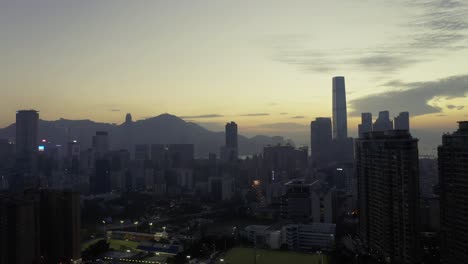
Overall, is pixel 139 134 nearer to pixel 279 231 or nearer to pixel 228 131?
pixel 228 131

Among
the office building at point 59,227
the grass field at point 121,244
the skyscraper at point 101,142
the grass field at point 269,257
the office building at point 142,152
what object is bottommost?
the grass field at point 121,244

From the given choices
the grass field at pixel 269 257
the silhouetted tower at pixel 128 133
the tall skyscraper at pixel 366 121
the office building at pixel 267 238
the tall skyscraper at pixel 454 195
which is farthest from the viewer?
the silhouetted tower at pixel 128 133

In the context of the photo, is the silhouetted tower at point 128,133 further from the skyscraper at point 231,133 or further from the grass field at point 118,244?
the grass field at point 118,244

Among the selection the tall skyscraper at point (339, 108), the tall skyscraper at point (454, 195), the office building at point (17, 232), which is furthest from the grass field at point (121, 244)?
the tall skyscraper at point (339, 108)

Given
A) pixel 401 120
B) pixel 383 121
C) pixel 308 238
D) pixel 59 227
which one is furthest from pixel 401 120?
pixel 59 227

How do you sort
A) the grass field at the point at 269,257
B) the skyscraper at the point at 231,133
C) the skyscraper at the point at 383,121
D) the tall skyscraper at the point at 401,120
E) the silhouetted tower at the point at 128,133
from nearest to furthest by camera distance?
the grass field at the point at 269,257
the tall skyscraper at the point at 401,120
the skyscraper at the point at 383,121
the skyscraper at the point at 231,133
the silhouetted tower at the point at 128,133

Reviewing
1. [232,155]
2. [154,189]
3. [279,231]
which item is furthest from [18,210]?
[232,155]

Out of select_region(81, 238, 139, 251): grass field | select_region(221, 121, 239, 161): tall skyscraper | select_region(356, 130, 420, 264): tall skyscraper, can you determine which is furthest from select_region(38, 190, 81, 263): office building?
select_region(221, 121, 239, 161): tall skyscraper
